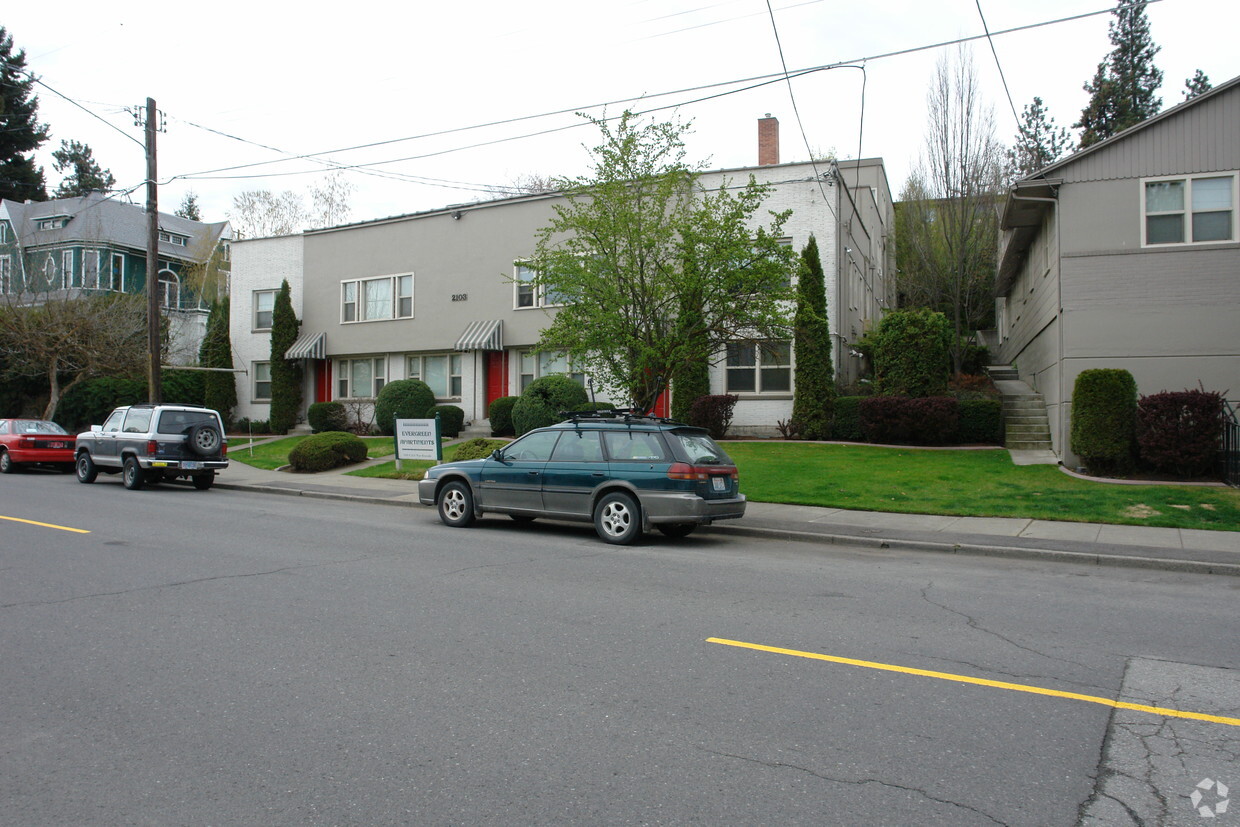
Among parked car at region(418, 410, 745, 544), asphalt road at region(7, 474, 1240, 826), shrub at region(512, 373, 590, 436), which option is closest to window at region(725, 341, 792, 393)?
shrub at region(512, 373, 590, 436)

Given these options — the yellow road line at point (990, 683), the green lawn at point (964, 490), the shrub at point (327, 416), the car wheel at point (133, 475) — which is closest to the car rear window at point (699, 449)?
the green lawn at point (964, 490)

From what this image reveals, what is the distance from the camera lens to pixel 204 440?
61.1 feet

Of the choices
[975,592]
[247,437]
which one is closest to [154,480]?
[247,437]

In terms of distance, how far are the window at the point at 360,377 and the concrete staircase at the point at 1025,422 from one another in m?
20.5

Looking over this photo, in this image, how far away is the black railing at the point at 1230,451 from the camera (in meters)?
14.9

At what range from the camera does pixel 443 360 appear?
30.2 m

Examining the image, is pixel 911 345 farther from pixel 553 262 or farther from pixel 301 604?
pixel 301 604

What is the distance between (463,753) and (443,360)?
87.5ft

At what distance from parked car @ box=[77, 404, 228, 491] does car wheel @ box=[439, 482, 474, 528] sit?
8.01 metres

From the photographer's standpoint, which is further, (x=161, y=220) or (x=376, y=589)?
(x=161, y=220)

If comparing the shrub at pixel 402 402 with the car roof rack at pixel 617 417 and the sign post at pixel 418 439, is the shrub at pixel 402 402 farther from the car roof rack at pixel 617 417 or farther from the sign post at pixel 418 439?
the car roof rack at pixel 617 417

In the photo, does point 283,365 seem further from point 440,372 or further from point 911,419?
point 911,419

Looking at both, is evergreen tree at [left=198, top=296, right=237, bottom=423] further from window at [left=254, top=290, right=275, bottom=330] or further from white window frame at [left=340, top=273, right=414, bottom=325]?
white window frame at [left=340, top=273, right=414, bottom=325]

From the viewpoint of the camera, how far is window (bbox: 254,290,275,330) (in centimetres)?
3353
